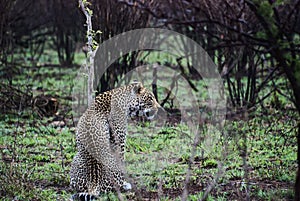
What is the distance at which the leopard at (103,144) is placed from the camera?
19.4 feet

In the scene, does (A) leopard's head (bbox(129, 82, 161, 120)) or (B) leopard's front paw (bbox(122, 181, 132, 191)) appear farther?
(A) leopard's head (bbox(129, 82, 161, 120))

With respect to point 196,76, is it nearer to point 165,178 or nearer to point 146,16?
point 146,16

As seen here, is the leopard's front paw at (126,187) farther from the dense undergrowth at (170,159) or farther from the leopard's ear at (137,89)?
the leopard's ear at (137,89)

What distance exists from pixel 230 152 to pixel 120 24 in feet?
11.1

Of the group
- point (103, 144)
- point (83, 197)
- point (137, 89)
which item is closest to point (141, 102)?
point (137, 89)

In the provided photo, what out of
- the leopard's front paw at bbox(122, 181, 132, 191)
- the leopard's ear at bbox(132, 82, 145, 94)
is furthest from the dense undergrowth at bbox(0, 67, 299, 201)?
the leopard's ear at bbox(132, 82, 145, 94)

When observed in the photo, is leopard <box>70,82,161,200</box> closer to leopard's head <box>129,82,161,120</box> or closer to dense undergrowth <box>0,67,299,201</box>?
leopard's head <box>129,82,161,120</box>

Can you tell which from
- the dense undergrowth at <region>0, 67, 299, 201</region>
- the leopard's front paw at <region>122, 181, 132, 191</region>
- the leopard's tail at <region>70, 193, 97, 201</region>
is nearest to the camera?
the leopard's tail at <region>70, 193, 97, 201</region>

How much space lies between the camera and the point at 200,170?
22.3ft

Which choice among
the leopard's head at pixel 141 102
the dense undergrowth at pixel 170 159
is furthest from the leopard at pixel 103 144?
the dense undergrowth at pixel 170 159

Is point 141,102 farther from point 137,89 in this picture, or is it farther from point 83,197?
point 83,197

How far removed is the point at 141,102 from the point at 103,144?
79 centimetres

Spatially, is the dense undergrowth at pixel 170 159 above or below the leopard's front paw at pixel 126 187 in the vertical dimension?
above

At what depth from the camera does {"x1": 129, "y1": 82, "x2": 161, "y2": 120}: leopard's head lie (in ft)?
21.8
